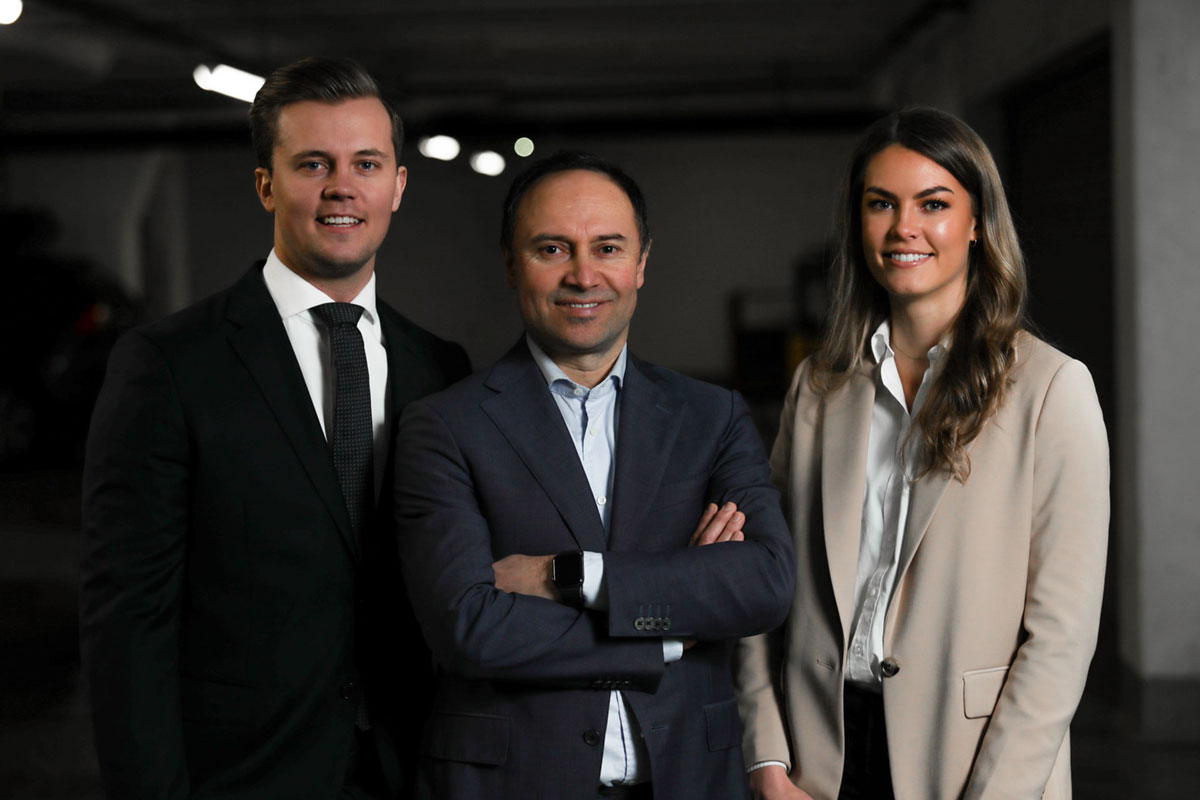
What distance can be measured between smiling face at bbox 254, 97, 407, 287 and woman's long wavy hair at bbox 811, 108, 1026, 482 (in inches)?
34.5

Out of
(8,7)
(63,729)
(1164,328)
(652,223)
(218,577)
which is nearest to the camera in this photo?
(218,577)

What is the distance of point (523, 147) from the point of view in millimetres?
15781

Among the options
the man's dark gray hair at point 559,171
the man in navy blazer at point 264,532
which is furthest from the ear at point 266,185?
the man's dark gray hair at point 559,171

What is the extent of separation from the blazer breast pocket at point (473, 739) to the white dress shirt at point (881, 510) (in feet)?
2.05

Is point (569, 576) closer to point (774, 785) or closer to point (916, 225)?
point (774, 785)

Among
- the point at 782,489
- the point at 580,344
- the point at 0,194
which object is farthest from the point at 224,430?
the point at 0,194

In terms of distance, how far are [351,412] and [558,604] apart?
501 mm

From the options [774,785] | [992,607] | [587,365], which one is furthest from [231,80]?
[992,607]

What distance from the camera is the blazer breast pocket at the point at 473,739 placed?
1769 millimetres

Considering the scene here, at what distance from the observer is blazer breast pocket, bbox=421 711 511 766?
1769 millimetres

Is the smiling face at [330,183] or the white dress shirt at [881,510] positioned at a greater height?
the smiling face at [330,183]

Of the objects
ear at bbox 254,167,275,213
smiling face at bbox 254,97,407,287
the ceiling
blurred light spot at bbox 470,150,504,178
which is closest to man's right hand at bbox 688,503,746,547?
smiling face at bbox 254,97,407,287

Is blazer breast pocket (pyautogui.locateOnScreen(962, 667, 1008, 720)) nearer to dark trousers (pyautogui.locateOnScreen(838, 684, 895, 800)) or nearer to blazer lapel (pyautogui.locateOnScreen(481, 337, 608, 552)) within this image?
dark trousers (pyautogui.locateOnScreen(838, 684, 895, 800))

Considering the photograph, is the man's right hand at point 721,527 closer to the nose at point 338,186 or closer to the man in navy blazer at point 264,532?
the man in navy blazer at point 264,532
